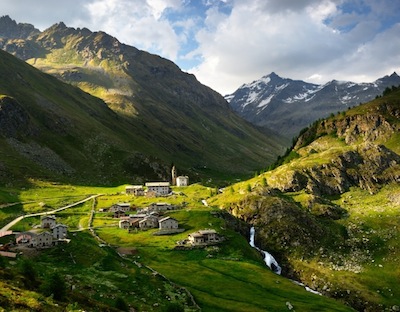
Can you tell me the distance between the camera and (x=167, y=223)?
14000 cm

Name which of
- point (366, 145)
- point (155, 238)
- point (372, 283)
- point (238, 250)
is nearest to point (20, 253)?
point (155, 238)

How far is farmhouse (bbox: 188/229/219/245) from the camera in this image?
4963 inches

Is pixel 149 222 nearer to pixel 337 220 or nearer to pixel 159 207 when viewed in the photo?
pixel 159 207

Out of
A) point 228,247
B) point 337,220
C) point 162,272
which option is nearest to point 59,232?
point 162,272

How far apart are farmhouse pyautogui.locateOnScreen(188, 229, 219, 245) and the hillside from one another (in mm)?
23089

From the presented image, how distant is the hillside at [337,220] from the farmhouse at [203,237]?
23.1 m

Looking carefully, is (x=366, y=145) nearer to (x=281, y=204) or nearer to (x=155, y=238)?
(x=281, y=204)

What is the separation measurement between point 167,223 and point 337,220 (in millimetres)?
66430

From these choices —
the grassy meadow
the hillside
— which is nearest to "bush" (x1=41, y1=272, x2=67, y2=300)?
the grassy meadow

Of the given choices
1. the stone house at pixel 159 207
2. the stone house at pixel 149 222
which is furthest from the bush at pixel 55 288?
the stone house at pixel 159 207

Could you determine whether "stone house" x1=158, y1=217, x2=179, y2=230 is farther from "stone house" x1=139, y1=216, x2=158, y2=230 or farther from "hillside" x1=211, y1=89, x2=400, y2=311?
"hillside" x1=211, y1=89, x2=400, y2=311

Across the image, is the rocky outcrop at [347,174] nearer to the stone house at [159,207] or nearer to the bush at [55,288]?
the stone house at [159,207]

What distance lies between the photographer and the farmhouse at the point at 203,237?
126062 millimetres

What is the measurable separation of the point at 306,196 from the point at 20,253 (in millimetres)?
118405
